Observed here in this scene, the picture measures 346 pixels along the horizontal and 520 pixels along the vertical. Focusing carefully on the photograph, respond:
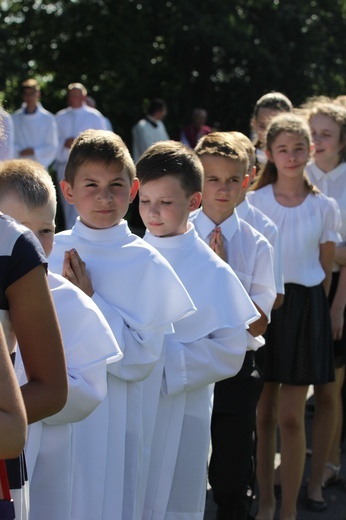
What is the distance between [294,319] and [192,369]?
Result: 5.06 feet

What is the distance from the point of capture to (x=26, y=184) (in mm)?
2938

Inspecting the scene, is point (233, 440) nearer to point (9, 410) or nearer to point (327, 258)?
point (327, 258)


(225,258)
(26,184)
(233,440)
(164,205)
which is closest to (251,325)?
(225,258)

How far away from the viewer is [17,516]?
2279 mm

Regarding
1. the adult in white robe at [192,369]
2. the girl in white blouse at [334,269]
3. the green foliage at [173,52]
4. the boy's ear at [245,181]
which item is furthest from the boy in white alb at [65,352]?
the green foliage at [173,52]

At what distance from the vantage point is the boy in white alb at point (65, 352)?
2.90m

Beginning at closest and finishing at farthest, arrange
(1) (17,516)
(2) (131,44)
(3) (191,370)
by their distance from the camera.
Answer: (1) (17,516), (3) (191,370), (2) (131,44)

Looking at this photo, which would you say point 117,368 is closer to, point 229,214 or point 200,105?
point 229,214

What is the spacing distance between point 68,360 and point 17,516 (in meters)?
0.71

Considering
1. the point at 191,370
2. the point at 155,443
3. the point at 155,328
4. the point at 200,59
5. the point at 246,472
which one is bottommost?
the point at 246,472

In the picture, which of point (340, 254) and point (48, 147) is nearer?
point (340, 254)

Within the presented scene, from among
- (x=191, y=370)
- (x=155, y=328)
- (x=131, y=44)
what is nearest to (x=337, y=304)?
(x=191, y=370)

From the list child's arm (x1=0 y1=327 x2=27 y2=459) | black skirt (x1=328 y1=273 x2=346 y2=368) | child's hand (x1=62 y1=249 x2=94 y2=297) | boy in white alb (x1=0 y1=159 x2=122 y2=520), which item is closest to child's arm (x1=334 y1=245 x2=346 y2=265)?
black skirt (x1=328 y1=273 x2=346 y2=368)

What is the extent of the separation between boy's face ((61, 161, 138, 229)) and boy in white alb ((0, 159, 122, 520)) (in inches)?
19.4
